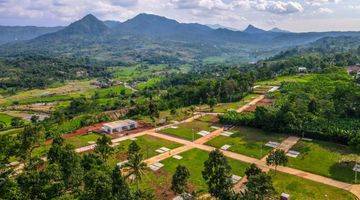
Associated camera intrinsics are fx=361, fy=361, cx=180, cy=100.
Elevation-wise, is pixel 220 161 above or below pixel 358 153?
above

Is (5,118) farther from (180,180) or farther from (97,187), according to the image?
(180,180)

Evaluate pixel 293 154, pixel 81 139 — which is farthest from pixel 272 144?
pixel 81 139

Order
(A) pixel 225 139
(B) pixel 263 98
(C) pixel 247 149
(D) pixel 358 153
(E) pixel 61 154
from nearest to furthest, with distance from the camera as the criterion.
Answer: (E) pixel 61 154
(D) pixel 358 153
(C) pixel 247 149
(A) pixel 225 139
(B) pixel 263 98

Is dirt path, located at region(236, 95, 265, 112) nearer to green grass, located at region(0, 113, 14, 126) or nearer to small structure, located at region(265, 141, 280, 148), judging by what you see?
small structure, located at region(265, 141, 280, 148)

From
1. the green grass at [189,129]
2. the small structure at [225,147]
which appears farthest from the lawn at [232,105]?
the small structure at [225,147]

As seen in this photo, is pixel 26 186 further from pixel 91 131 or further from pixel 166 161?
pixel 91 131

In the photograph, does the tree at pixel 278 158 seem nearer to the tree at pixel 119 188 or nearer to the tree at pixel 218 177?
the tree at pixel 218 177

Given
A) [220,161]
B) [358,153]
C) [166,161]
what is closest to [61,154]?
[166,161]
